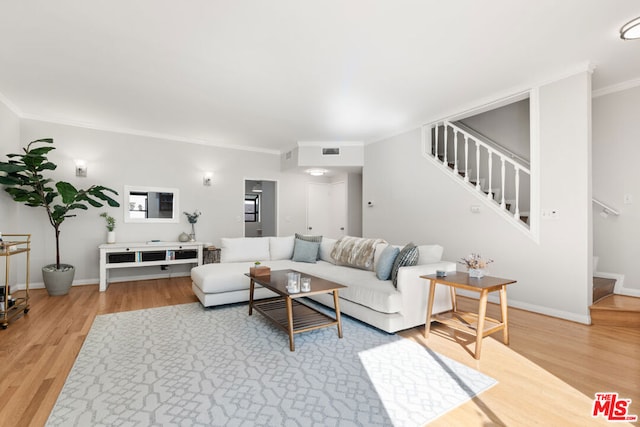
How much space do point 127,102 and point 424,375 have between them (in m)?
5.07

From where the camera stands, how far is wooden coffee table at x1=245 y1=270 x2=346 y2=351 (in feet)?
9.22

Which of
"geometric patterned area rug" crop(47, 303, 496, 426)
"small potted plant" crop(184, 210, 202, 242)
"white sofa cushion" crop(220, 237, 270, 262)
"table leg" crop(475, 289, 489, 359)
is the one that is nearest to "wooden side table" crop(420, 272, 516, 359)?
"table leg" crop(475, 289, 489, 359)

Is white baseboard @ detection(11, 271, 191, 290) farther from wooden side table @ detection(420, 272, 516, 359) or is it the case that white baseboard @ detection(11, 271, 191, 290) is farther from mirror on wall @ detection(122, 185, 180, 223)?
wooden side table @ detection(420, 272, 516, 359)

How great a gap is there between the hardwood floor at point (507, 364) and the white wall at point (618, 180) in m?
1.27

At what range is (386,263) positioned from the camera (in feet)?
11.5

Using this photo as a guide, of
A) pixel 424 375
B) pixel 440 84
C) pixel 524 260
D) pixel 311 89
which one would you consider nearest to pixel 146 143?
pixel 311 89

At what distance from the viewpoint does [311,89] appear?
4.03m

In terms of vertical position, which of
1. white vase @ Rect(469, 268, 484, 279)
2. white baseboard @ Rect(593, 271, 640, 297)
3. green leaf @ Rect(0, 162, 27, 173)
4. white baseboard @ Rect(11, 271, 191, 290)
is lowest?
white baseboard @ Rect(11, 271, 191, 290)

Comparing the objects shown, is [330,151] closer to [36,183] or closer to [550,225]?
[550,225]

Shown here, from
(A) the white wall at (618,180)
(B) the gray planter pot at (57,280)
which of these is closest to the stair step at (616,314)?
(A) the white wall at (618,180)

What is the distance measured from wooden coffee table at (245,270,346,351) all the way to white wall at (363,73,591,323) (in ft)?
8.19

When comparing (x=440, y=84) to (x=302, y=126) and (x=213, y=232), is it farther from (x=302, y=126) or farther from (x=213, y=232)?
(x=213, y=232)

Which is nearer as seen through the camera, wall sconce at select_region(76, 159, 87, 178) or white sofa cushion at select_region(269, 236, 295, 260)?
white sofa cushion at select_region(269, 236, 295, 260)

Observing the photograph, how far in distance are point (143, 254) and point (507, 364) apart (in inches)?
212
